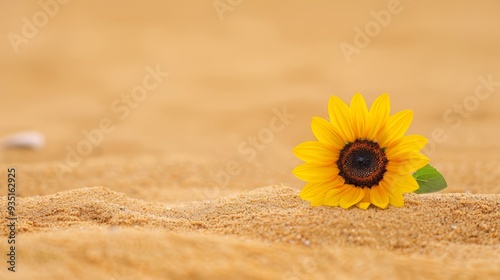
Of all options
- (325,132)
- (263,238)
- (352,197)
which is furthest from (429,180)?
(263,238)

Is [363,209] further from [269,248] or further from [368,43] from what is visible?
[368,43]

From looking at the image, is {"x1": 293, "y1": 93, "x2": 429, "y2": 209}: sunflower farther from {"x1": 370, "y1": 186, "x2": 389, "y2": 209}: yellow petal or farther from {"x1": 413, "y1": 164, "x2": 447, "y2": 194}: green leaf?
{"x1": 413, "y1": 164, "x2": 447, "y2": 194}: green leaf

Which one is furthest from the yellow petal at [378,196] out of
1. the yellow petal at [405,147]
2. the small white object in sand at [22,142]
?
the small white object in sand at [22,142]

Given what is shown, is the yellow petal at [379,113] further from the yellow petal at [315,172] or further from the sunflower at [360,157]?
the yellow petal at [315,172]

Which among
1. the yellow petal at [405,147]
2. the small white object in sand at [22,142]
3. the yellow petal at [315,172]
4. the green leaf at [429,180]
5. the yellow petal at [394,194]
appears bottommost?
the yellow petal at [394,194]

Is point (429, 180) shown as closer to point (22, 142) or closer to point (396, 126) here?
point (396, 126)

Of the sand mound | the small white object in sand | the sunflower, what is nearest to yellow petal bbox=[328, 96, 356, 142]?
the sunflower
